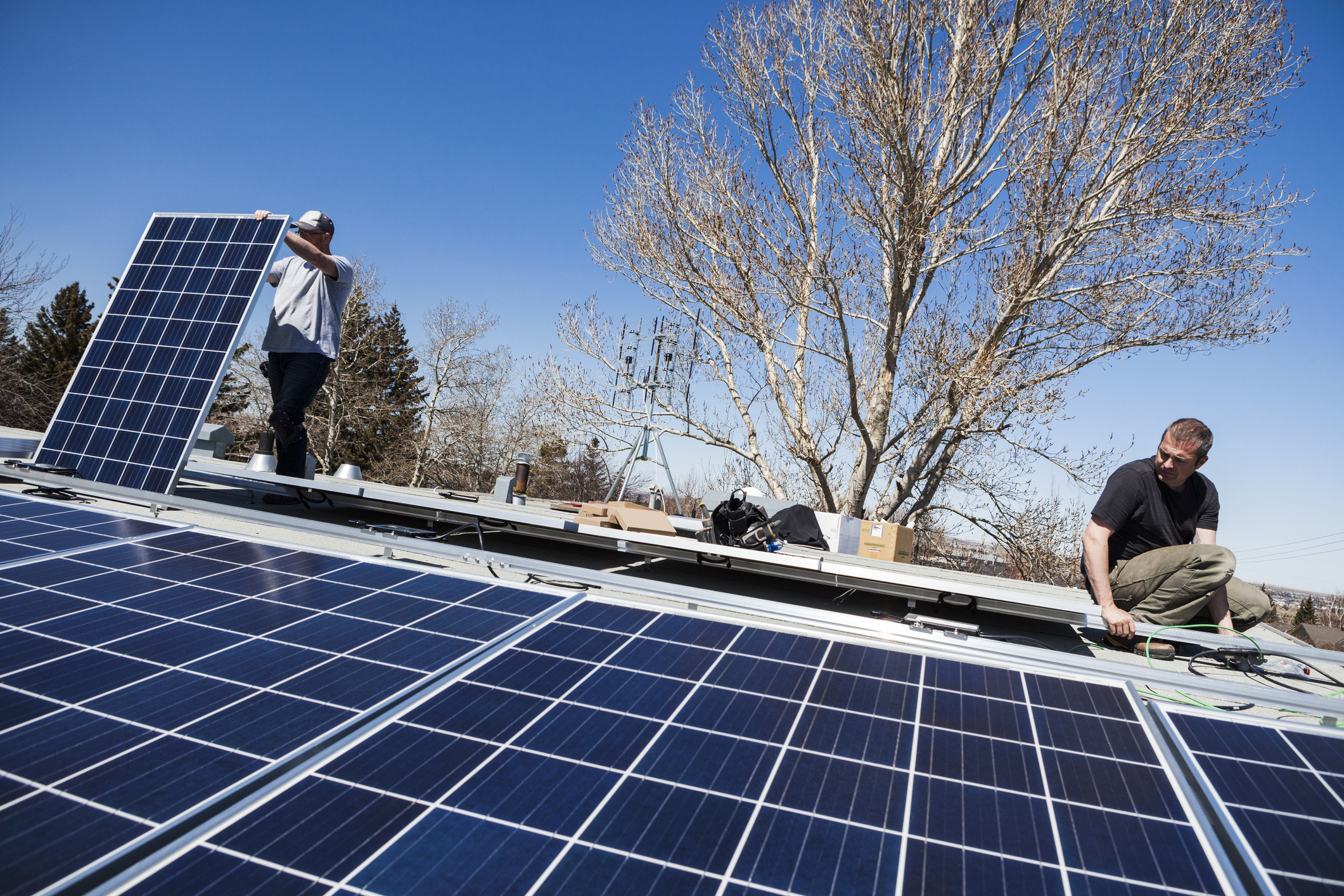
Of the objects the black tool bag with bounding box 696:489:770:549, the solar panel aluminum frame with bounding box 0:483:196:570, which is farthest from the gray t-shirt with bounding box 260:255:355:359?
the black tool bag with bounding box 696:489:770:549

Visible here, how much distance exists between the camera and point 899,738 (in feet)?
6.23

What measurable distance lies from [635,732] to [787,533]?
5.50m

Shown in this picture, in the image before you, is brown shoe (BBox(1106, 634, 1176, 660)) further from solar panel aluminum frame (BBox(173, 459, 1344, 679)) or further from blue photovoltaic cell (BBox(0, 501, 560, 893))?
blue photovoltaic cell (BBox(0, 501, 560, 893))

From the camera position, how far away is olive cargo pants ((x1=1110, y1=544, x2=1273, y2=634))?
12.9ft

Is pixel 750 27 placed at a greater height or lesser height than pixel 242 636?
greater

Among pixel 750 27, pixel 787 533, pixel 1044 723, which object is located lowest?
pixel 1044 723

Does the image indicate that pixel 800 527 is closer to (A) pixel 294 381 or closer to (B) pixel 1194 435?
(B) pixel 1194 435

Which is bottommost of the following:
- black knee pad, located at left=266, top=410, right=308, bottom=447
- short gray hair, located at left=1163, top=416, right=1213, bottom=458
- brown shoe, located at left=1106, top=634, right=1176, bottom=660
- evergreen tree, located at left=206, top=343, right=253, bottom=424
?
brown shoe, located at left=1106, top=634, right=1176, bottom=660

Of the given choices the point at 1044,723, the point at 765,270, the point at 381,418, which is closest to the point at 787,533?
the point at 1044,723

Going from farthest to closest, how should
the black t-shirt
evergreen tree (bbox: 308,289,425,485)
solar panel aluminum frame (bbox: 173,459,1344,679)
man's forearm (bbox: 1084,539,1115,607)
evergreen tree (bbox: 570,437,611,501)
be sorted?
evergreen tree (bbox: 570,437,611,501) → evergreen tree (bbox: 308,289,425,485) → the black t-shirt → man's forearm (bbox: 1084,539,1115,607) → solar panel aluminum frame (bbox: 173,459,1344,679)

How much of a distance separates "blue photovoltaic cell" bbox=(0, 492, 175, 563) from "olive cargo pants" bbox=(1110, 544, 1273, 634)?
5284 mm

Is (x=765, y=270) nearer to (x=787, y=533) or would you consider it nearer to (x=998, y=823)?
(x=787, y=533)

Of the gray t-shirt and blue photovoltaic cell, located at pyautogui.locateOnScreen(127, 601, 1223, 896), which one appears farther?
the gray t-shirt

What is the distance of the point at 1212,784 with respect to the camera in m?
1.72
